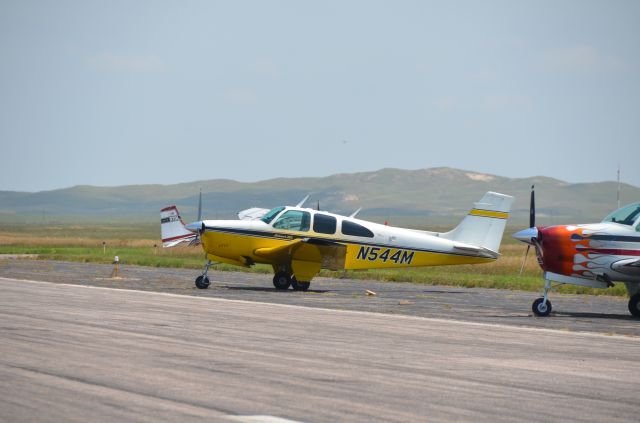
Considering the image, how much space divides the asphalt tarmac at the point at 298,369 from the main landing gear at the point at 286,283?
902 cm

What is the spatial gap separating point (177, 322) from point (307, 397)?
8.21 meters

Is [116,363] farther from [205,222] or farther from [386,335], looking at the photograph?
[205,222]

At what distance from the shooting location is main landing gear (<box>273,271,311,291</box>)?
98.2ft

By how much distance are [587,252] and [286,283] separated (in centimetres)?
1064

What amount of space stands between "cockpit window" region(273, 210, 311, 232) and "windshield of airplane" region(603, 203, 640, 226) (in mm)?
9793

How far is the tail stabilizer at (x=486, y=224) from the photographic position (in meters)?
30.3

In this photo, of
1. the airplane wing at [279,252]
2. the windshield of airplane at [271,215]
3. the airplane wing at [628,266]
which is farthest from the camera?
the windshield of airplane at [271,215]

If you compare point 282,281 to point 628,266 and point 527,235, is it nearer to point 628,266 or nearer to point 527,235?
point 527,235

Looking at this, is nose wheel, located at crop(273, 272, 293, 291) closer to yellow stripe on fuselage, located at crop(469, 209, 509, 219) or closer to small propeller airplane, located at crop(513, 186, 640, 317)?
yellow stripe on fuselage, located at crop(469, 209, 509, 219)

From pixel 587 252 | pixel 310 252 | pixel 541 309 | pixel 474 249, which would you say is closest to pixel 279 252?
pixel 310 252

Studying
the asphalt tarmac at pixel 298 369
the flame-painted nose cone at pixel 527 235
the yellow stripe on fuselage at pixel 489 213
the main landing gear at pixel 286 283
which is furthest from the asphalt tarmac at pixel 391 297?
the yellow stripe on fuselage at pixel 489 213

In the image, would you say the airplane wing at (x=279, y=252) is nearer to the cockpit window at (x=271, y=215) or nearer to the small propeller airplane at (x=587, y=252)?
the cockpit window at (x=271, y=215)

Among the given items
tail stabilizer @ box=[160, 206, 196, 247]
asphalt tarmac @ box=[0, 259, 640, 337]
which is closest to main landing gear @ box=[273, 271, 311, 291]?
asphalt tarmac @ box=[0, 259, 640, 337]

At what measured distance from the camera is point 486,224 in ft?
99.8
